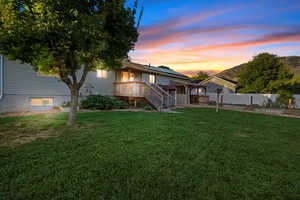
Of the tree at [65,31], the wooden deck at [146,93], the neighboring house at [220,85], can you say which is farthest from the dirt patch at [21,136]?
the neighboring house at [220,85]

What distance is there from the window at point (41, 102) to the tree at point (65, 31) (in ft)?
17.1

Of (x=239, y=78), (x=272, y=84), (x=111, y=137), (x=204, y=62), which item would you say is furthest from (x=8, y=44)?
(x=239, y=78)

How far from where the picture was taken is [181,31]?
12359 mm

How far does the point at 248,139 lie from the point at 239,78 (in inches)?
872

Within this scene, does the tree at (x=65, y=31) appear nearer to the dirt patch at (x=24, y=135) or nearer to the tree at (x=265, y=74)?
the dirt patch at (x=24, y=135)

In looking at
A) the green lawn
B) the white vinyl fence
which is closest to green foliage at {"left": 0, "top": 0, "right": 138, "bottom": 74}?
the green lawn

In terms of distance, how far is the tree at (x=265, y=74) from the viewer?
18203 mm

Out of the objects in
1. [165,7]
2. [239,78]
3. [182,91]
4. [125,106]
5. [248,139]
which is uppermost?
[165,7]

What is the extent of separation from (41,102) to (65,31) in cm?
767

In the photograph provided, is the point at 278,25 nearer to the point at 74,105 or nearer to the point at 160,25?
the point at 160,25

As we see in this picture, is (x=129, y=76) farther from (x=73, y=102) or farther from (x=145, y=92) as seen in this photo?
(x=73, y=102)

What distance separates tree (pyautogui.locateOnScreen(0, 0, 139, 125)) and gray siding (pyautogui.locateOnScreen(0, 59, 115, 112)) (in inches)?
144

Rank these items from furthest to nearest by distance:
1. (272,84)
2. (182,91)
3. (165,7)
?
(182,91), (272,84), (165,7)

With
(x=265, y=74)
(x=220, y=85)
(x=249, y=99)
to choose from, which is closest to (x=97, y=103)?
(x=249, y=99)
